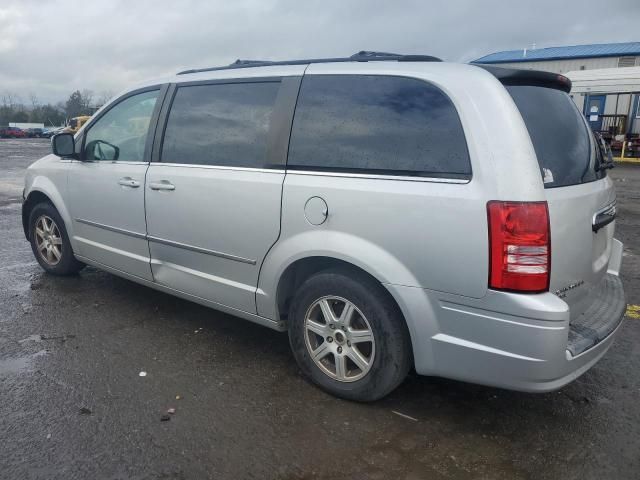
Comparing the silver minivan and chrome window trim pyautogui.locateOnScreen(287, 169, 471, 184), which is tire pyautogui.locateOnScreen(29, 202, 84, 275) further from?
chrome window trim pyautogui.locateOnScreen(287, 169, 471, 184)

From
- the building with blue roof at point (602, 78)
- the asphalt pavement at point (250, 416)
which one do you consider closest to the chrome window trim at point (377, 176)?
the asphalt pavement at point (250, 416)

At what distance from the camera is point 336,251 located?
116 inches

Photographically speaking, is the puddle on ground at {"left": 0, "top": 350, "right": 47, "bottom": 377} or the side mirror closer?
the puddle on ground at {"left": 0, "top": 350, "right": 47, "bottom": 377}

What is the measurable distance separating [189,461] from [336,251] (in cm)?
127

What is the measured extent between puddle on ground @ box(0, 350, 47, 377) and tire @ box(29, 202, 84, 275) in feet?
5.29

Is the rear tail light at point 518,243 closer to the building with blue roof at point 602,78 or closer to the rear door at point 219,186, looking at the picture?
the rear door at point 219,186

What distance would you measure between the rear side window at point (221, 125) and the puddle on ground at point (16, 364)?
5.34 ft

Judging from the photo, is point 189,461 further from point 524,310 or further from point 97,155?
point 97,155

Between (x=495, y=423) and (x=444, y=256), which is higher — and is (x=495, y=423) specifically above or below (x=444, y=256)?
below

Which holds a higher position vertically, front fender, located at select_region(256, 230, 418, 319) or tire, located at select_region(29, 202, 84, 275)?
front fender, located at select_region(256, 230, 418, 319)

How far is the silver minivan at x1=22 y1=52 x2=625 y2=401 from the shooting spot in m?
2.52

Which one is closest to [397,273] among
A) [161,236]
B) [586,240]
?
[586,240]

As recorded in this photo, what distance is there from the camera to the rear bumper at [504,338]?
247cm

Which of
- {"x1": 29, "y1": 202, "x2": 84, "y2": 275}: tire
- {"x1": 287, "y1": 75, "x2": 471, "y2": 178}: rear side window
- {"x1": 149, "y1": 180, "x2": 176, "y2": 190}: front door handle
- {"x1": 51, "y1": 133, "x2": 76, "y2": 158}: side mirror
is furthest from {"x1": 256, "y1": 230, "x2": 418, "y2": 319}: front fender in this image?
{"x1": 29, "y1": 202, "x2": 84, "y2": 275}: tire
